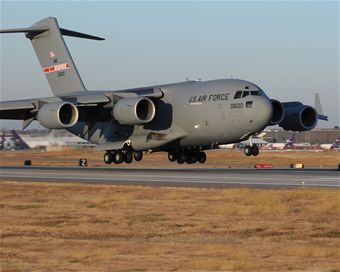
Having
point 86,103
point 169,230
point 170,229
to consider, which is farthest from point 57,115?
point 169,230

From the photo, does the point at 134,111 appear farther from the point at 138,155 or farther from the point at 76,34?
the point at 76,34

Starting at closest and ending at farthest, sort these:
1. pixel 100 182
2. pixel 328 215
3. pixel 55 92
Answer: pixel 328 215 → pixel 100 182 → pixel 55 92

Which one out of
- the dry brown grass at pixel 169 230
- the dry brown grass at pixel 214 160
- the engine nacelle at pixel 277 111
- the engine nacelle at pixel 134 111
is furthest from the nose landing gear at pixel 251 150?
the dry brown grass at pixel 214 160

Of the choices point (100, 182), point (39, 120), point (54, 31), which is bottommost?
point (100, 182)

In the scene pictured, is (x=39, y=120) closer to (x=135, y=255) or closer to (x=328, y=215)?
(x=328, y=215)

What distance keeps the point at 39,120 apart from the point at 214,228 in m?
23.8

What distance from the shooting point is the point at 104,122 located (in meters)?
44.0

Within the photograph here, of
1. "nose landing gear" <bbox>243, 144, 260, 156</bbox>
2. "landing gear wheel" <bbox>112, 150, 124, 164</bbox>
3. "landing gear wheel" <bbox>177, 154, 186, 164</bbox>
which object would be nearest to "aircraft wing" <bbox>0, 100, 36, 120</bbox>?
"landing gear wheel" <bbox>112, 150, 124, 164</bbox>

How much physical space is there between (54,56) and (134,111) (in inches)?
446

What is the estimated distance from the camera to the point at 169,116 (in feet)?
134

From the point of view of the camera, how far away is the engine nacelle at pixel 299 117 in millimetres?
42322

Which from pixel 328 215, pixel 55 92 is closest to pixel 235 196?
pixel 328 215

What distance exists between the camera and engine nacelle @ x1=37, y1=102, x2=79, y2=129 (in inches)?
1528

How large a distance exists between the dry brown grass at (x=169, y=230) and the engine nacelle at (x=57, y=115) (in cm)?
1141
